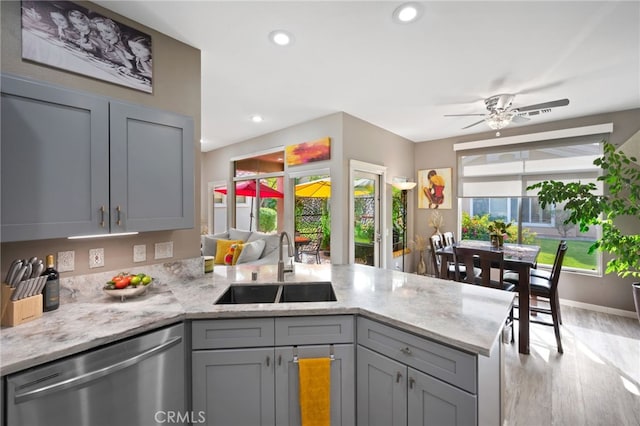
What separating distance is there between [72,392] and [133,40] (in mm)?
2137

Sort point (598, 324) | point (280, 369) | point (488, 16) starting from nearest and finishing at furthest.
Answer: point (280, 369), point (488, 16), point (598, 324)

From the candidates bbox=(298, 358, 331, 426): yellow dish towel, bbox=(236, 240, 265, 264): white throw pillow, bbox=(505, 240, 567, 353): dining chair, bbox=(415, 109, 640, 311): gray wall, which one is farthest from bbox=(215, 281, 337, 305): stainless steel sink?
bbox=(415, 109, 640, 311): gray wall

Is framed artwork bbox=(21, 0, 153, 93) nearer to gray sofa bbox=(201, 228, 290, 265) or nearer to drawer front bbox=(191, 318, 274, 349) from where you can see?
drawer front bbox=(191, 318, 274, 349)

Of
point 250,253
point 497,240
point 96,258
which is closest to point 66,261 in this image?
point 96,258

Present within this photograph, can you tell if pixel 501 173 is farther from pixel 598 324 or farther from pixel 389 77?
pixel 389 77

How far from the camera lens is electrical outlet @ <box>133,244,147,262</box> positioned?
1.91 m

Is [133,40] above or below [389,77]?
below

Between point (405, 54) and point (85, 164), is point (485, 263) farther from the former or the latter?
point (85, 164)

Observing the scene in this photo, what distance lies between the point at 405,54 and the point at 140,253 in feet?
8.83

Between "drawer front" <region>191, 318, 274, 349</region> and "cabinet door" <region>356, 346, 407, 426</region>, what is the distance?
56 cm

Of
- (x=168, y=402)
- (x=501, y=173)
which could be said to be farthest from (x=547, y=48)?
(x=168, y=402)

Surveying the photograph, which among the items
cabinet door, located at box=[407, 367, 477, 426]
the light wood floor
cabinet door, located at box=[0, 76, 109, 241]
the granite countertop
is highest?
cabinet door, located at box=[0, 76, 109, 241]

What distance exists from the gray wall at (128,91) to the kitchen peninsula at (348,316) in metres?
0.17

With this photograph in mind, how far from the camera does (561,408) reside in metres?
2.01
